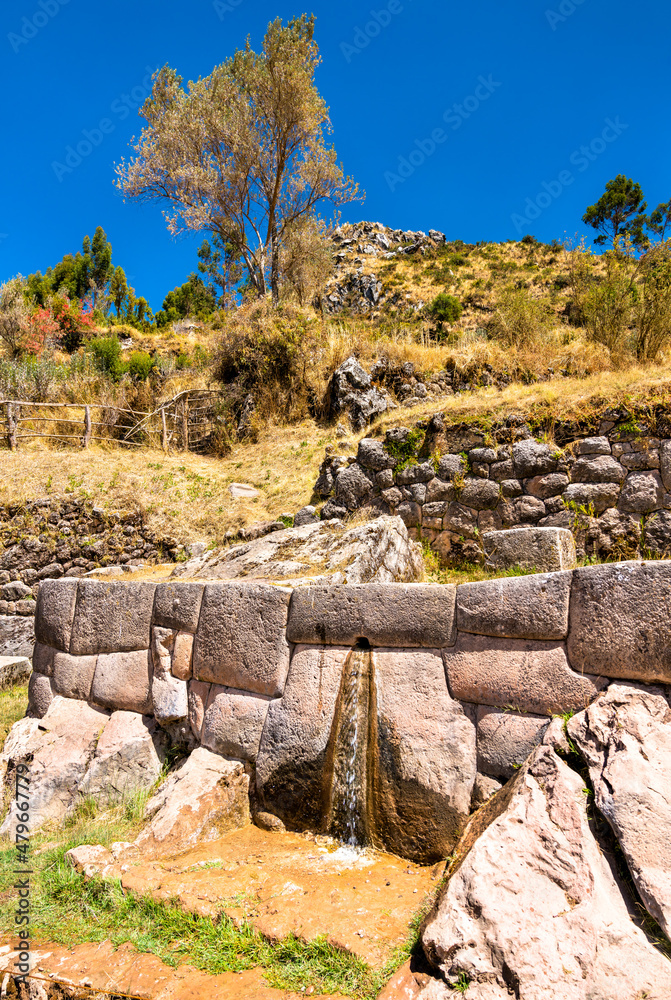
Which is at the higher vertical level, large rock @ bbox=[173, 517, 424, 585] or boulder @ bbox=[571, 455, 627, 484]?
boulder @ bbox=[571, 455, 627, 484]

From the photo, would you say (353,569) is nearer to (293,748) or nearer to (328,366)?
(293,748)

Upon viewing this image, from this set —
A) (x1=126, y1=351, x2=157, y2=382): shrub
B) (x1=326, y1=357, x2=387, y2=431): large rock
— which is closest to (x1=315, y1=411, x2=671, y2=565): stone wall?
(x1=326, y1=357, x2=387, y2=431): large rock

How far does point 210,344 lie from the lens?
57.8ft

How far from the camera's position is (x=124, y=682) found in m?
5.05

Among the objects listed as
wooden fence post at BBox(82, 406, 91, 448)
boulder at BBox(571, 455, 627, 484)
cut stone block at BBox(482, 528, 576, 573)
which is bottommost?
cut stone block at BBox(482, 528, 576, 573)

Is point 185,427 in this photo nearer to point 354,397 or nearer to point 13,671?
point 354,397

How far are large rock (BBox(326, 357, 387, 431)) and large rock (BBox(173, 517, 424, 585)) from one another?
15.1ft

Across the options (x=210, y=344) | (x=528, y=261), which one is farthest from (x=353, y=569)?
(x=528, y=261)

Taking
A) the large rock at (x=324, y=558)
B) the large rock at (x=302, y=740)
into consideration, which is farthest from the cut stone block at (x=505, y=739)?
the large rock at (x=324, y=558)

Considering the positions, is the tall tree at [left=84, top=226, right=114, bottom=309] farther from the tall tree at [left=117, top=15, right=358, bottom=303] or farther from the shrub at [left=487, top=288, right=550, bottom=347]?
the shrub at [left=487, top=288, right=550, bottom=347]

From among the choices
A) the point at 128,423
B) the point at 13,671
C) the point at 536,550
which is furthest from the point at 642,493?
the point at 128,423

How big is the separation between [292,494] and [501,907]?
8.56 metres

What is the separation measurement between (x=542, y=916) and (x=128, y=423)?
15.6 metres

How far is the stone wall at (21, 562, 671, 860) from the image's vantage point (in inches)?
122
